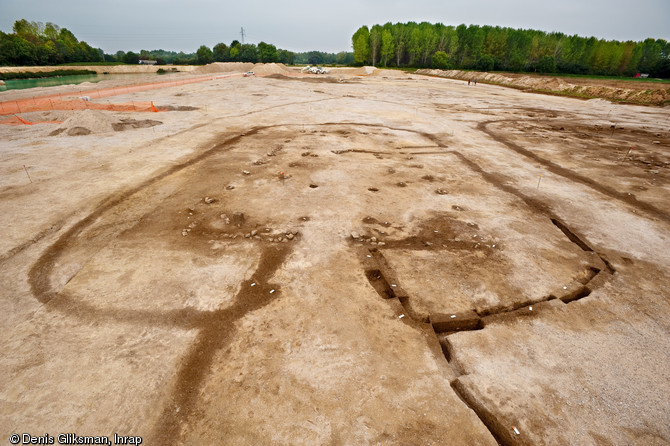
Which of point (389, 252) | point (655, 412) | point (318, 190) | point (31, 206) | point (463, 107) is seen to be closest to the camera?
point (655, 412)

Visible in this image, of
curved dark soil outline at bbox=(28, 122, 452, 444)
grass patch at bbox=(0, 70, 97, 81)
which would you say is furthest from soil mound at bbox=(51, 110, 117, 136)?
grass patch at bbox=(0, 70, 97, 81)

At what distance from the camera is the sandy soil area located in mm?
3264

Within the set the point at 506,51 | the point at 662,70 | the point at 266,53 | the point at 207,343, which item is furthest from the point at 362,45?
the point at 207,343

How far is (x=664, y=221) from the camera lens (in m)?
7.61

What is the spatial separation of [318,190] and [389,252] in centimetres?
338

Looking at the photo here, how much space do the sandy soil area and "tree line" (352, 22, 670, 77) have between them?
78495mm

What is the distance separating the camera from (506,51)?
79.1m

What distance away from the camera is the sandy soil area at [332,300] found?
3264 millimetres

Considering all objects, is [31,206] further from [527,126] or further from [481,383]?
[527,126]

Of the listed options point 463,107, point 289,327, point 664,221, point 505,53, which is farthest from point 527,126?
point 505,53

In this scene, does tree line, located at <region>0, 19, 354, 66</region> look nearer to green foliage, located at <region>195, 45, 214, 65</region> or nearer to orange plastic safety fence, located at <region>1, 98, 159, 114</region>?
green foliage, located at <region>195, 45, 214, 65</region>

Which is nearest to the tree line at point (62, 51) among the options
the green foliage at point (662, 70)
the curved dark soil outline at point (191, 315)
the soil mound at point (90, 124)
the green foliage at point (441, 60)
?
the green foliage at point (441, 60)

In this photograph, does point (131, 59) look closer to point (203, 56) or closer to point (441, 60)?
point (203, 56)

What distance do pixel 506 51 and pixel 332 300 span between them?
320ft
